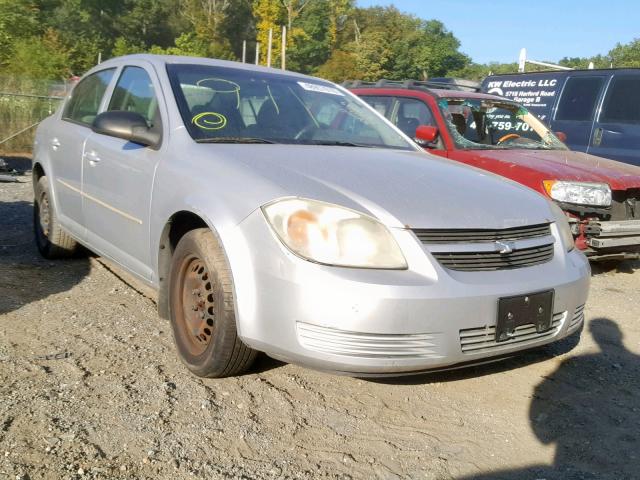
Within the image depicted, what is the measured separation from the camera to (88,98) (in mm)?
4820

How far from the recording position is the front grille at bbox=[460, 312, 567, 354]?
2.72 m

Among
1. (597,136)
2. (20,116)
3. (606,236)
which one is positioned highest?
(597,136)

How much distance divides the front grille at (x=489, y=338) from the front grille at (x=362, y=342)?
0.16m

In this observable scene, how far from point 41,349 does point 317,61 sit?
68.8m

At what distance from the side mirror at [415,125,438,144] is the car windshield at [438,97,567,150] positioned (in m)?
0.25

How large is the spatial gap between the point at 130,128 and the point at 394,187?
152 cm

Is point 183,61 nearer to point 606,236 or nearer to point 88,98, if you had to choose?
point 88,98

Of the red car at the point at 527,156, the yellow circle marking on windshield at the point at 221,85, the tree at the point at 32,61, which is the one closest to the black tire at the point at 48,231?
the yellow circle marking on windshield at the point at 221,85

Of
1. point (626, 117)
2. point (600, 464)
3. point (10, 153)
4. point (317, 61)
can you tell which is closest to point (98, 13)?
point (317, 61)

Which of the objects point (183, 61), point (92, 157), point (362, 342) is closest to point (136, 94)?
point (183, 61)

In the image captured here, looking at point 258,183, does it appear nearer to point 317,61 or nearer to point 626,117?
point 626,117

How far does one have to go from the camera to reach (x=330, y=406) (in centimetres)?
304

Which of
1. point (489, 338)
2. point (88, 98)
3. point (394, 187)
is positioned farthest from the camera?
point (88, 98)

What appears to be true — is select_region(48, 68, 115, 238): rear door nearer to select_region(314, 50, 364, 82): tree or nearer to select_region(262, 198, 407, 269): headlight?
select_region(262, 198, 407, 269): headlight
